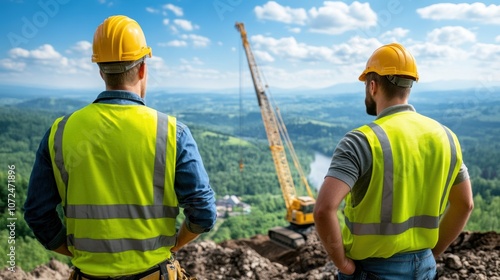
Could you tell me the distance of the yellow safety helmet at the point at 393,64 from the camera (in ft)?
6.78

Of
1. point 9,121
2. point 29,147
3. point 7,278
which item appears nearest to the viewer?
point 7,278

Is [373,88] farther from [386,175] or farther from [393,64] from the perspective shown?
[386,175]

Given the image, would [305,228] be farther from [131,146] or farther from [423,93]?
[423,93]

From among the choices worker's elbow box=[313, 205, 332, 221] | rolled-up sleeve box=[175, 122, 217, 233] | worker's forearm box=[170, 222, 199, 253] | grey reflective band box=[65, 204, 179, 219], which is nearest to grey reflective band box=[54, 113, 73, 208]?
grey reflective band box=[65, 204, 179, 219]

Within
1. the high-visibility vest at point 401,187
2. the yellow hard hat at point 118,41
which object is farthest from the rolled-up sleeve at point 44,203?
the high-visibility vest at point 401,187

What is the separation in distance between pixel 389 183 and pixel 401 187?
7 centimetres

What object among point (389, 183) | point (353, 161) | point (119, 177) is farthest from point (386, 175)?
point (119, 177)

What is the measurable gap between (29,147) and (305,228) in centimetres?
4043

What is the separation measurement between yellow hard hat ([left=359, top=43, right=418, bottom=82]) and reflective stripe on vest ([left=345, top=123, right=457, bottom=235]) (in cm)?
36

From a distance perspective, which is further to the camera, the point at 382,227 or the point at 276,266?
the point at 276,266

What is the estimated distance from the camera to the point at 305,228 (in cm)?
2392

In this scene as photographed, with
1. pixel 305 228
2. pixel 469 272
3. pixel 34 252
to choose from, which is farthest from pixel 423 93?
pixel 469 272

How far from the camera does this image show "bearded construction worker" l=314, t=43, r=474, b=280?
183cm

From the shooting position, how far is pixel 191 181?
1843mm
